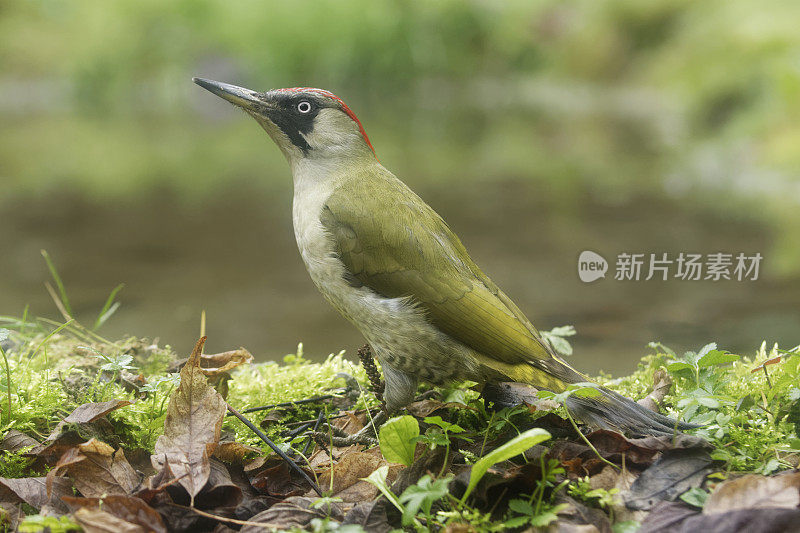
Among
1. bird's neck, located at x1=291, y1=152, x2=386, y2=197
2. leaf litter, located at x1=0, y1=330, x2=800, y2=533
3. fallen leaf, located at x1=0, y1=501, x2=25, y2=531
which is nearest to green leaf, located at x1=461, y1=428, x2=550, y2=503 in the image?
leaf litter, located at x1=0, y1=330, x2=800, y2=533

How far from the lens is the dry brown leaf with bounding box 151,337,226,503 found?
1447mm

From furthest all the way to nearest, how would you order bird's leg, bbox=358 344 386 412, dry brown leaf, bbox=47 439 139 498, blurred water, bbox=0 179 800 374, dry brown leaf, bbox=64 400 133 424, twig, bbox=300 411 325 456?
blurred water, bbox=0 179 800 374, bird's leg, bbox=358 344 386 412, twig, bbox=300 411 325 456, dry brown leaf, bbox=64 400 133 424, dry brown leaf, bbox=47 439 139 498

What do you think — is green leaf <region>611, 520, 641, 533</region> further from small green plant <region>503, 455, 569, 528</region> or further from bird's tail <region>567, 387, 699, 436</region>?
bird's tail <region>567, 387, 699, 436</region>

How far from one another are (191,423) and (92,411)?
0.80 ft

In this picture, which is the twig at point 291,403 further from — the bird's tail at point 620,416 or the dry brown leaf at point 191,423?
the bird's tail at point 620,416

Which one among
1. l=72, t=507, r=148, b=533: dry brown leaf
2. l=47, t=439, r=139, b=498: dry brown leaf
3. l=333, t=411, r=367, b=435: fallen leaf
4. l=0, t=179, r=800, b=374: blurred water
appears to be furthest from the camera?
l=0, t=179, r=800, b=374: blurred water

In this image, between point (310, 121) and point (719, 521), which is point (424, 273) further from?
point (719, 521)

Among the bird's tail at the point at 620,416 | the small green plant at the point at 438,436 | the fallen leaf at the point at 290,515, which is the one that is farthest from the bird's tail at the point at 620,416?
the fallen leaf at the point at 290,515

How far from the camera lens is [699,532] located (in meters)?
1.19

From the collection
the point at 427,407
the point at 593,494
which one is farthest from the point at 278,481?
the point at 593,494

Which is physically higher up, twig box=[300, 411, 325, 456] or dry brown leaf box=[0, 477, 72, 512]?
twig box=[300, 411, 325, 456]

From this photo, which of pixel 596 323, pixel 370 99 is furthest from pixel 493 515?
pixel 370 99

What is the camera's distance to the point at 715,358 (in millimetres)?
1635

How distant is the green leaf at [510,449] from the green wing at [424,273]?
542mm
